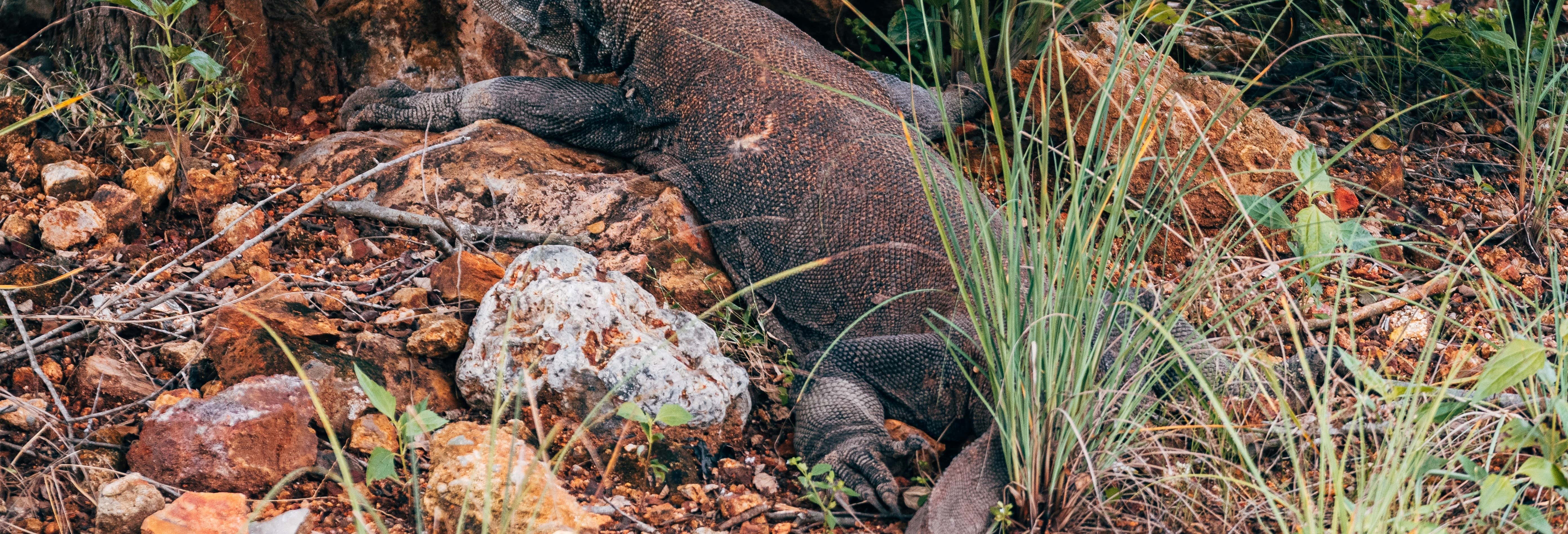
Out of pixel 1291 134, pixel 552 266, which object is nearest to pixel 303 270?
pixel 552 266

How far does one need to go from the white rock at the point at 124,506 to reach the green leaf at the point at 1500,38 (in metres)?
3.73

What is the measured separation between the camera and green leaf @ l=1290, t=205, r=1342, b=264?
7.55ft

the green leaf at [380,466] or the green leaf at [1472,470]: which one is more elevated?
the green leaf at [1472,470]

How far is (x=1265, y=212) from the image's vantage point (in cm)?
256

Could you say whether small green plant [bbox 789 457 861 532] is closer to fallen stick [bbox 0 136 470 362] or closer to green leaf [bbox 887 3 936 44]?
fallen stick [bbox 0 136 470 362]

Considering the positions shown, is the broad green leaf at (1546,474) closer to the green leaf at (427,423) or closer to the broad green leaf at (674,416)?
the broad green leaf at (674,416)

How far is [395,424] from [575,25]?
2.21 m

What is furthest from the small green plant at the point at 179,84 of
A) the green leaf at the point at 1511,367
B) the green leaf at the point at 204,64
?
the green leaf at the point at 1511,367

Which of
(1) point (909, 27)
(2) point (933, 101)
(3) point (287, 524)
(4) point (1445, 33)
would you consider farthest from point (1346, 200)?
(3) point (287, 524)

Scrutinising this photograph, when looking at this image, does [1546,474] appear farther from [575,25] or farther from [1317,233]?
[575,25]

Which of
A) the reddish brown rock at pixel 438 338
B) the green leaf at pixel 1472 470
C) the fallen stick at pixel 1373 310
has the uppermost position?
the green leaf at pixel 1472 470

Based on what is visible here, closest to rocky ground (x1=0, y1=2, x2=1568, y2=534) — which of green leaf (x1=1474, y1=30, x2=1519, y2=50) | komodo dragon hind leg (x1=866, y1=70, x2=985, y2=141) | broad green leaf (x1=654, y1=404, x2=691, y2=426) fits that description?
broad green leaf (x1=654, y1=404, x2=691, y2=426)

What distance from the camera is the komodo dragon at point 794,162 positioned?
262cm

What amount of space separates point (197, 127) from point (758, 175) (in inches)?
70.8
